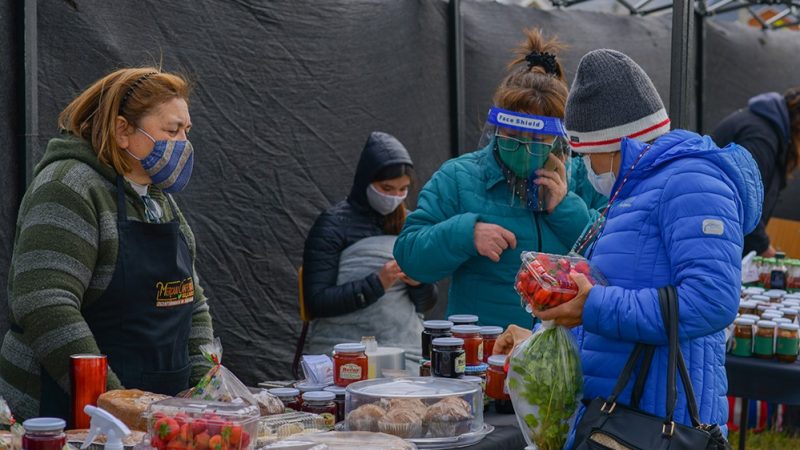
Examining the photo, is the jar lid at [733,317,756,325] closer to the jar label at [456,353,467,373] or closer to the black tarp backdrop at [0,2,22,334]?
the jar label at [456,353,467,373]

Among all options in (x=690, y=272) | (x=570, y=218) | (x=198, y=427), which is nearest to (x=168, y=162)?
(x=198, y=427)

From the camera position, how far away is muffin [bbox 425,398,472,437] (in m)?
2.51

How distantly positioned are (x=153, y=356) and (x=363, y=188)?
1727 mm

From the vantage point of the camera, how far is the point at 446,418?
2.52 m

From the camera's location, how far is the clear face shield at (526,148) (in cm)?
324

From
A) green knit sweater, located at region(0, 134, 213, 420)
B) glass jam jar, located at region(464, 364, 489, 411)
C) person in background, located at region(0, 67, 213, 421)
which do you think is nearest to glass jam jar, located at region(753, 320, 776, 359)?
glass jam jar, located at region(464, 364, 489, 411)

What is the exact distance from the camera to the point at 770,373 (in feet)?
12.8

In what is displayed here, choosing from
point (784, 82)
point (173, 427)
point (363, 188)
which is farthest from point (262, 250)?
point (784, 82)

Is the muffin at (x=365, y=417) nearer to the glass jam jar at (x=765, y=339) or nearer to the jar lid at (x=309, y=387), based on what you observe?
the jar lid at (x=309, y=387)

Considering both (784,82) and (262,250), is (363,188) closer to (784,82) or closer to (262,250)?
(262,250)

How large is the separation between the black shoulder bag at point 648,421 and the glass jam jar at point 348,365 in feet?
2.41

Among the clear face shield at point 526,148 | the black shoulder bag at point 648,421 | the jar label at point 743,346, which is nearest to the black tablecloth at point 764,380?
the jar label at point 743,346

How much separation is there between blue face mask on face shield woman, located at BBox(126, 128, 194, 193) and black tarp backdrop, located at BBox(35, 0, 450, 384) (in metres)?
1.32

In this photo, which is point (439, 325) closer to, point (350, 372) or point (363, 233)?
point (350, 372)
